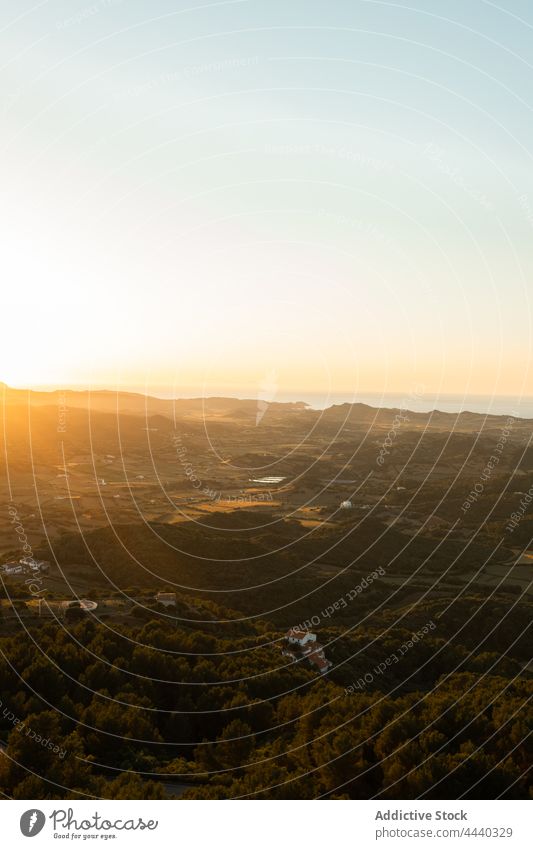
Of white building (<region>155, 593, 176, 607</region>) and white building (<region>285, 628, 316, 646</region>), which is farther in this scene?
white building (<region>155, 593, 176, 607</region>)

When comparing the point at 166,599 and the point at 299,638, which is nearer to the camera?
the point at 299,638

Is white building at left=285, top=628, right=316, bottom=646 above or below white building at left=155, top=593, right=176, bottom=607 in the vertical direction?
below

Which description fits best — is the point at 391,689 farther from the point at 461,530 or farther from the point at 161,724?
the point at 461,530

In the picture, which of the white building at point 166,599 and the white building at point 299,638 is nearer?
the white building at point 299,638

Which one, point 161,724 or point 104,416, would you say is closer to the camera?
point 161,724

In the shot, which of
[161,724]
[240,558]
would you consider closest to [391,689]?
[161,724]

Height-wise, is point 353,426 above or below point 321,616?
above

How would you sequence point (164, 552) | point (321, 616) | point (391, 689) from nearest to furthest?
point (391, 689), point (321, 616), point (164, 552)

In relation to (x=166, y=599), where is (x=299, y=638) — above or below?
below

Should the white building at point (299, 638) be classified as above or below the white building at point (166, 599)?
below
